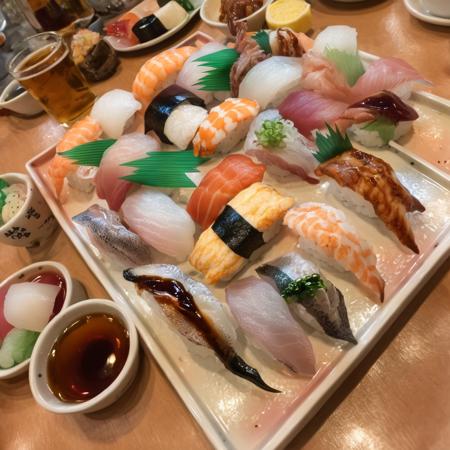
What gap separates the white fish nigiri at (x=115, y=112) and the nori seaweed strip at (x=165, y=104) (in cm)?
19

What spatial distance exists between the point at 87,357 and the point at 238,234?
2.70ft

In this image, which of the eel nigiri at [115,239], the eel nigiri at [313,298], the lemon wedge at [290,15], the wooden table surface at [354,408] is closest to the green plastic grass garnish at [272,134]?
the eel nigiri at [313,298]

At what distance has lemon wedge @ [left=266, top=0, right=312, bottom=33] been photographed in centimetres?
262

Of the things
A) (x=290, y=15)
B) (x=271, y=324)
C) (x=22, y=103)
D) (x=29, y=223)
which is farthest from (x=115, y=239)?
(x=22, y=103)

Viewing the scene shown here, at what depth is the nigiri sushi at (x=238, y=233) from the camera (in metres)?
1.68

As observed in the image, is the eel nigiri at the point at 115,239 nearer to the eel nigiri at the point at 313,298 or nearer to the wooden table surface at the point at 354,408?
the wooden table surface at the point at 354,408

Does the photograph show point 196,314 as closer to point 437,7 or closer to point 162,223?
point 162,223

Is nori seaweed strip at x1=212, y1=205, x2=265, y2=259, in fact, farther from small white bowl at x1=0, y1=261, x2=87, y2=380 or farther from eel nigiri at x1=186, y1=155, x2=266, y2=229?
small white bowl at x1=0, y1=261, x2=87, y2=380

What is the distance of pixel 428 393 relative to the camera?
1.32 m

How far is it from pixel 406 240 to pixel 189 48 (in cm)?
188

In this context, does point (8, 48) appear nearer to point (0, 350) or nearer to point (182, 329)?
point (0, 350)

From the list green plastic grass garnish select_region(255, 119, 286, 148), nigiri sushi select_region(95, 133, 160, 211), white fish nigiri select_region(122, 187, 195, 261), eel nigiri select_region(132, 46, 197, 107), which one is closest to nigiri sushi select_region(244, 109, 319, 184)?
green plastic grass garnish select_region(255, 119, 286, 148)

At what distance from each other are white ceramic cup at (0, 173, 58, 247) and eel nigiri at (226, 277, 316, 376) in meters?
1.32

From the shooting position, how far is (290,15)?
266cm
